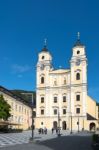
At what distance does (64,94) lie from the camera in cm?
9906

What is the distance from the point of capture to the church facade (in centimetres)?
9356

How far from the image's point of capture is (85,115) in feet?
302

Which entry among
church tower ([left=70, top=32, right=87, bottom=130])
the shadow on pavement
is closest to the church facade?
church tower ([left=70, top=32, right=87, bottom=130])

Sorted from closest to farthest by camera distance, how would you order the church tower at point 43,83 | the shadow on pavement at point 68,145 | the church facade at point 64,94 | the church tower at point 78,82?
the shadow on pavement at point 68,145 → the church facade at point 64,94 → the church tower at point 78,82 → the church tower at point 43,83

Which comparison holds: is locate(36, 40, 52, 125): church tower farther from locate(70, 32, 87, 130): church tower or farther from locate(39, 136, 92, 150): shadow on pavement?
locate(39, 136, 92, 150): shadow on pavement

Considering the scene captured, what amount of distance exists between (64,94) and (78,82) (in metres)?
6.40

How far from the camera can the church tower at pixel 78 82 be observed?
9381 cm

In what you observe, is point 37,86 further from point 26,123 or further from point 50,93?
point 26,123

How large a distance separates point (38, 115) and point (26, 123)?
4.34 metres

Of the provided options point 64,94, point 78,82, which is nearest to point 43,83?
point 64,94

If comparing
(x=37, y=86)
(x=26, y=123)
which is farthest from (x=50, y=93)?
(x=26, y=123)

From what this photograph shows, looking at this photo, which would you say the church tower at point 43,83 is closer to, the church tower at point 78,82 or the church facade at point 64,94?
the church facade at point 64,94

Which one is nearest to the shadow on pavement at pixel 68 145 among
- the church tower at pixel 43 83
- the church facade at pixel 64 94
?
the church facade at pixel 64 94

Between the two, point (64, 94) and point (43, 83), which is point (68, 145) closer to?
point (64, 94)
